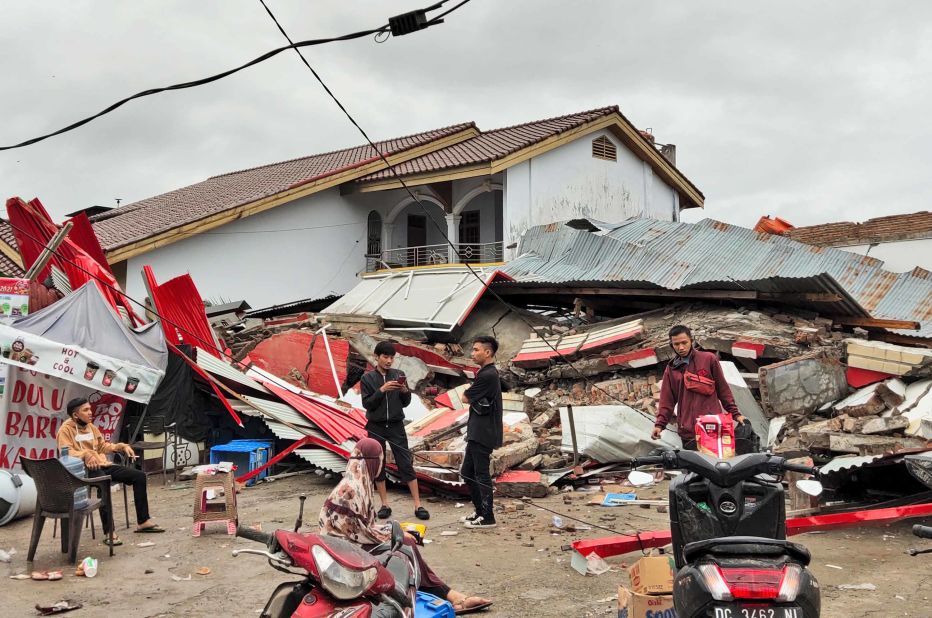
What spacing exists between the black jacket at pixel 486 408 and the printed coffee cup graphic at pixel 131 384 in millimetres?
4756

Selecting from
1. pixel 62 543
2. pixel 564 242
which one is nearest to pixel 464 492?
pixel 62 543

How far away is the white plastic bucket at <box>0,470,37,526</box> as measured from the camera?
7.50 metres

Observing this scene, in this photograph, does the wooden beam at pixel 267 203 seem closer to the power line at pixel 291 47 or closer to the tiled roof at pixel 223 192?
the tiled roof at pixel 223 192

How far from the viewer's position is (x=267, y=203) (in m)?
19.4

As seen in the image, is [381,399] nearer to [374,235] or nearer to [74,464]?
[74,464]

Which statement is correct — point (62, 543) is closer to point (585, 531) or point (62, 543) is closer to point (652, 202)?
point (585, 531)

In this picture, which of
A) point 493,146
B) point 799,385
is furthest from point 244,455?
point 493,146

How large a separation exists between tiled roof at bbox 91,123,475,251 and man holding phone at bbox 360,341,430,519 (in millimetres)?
11854

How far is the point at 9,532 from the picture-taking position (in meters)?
7.32

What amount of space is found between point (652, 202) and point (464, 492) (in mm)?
17087

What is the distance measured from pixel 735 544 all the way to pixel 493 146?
18.7m

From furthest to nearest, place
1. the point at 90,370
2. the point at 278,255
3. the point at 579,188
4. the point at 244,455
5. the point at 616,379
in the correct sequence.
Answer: the point at 579,188 < the point at 278,255 < the point at 616,379 < the point at 244,455 < the point at 90,370

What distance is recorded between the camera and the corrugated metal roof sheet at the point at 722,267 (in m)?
11.4

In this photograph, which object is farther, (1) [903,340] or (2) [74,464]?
(1) [903,340]
